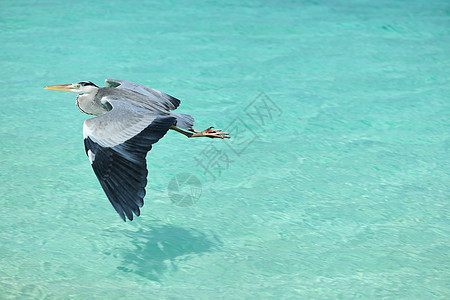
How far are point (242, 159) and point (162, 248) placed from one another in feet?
5.49

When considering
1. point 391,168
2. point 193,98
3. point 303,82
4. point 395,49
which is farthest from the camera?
point 395,49

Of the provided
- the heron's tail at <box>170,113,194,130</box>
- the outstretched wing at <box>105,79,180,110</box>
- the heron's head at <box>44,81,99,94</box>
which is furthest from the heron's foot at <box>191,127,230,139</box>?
the heron's head at <box>44,81,99,94</box>

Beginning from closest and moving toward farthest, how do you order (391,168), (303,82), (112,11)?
(391,168) → (303,82) → (112,11)

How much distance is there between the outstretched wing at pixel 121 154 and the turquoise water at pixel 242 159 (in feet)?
2.44

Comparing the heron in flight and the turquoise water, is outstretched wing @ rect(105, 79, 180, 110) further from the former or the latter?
the turquoise water

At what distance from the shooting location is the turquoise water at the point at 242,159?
13.6 feet

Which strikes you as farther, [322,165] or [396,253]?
[322,165]

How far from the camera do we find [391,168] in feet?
18.8

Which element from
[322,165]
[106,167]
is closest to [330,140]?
[322,165]

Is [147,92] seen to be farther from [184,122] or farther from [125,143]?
[125,143]

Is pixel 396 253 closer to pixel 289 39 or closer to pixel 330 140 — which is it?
pixel 330 140

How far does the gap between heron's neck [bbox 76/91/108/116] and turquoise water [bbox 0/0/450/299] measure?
86 centimetres

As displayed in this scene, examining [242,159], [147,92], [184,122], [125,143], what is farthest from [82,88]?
[242,159]

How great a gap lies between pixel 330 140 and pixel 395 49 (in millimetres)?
3218
